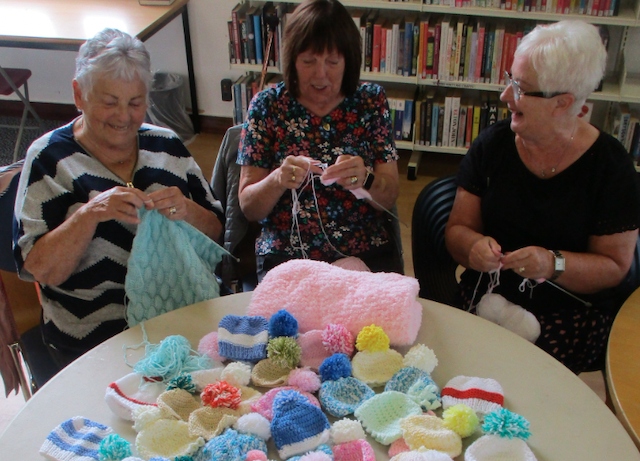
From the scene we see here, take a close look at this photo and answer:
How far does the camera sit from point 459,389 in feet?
3.87

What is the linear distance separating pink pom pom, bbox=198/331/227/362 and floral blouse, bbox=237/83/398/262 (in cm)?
59

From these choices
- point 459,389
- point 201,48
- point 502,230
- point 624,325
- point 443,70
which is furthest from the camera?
point 201,48

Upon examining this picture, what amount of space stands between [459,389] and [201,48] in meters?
3.21

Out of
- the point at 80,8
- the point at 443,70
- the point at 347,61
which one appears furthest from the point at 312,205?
the point at 80,8

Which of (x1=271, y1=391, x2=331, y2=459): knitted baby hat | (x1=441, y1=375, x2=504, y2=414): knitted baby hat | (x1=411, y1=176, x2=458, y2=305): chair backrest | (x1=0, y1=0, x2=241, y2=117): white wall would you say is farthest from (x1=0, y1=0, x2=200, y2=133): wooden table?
(x1=441, y1=375, x2=504, y2=414): knitted baby hat

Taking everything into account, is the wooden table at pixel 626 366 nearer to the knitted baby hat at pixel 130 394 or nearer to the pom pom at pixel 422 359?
the pom pom at pixel 422 359

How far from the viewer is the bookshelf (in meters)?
3.04

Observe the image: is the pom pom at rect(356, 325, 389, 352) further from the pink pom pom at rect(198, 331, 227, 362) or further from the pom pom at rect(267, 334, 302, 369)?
the pink pom pom at rect(198, 331, 227, 362)

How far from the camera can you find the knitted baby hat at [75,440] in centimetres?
106

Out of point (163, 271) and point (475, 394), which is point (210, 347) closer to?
point (163, 271)

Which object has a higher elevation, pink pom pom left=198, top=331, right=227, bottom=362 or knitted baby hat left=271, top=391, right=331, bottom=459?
pink pom pom left=198, top=331, right=227, bottom=362

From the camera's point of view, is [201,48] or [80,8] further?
[201,48]

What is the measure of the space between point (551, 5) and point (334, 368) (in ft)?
8.34

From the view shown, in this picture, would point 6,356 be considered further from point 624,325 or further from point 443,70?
point 443,70
